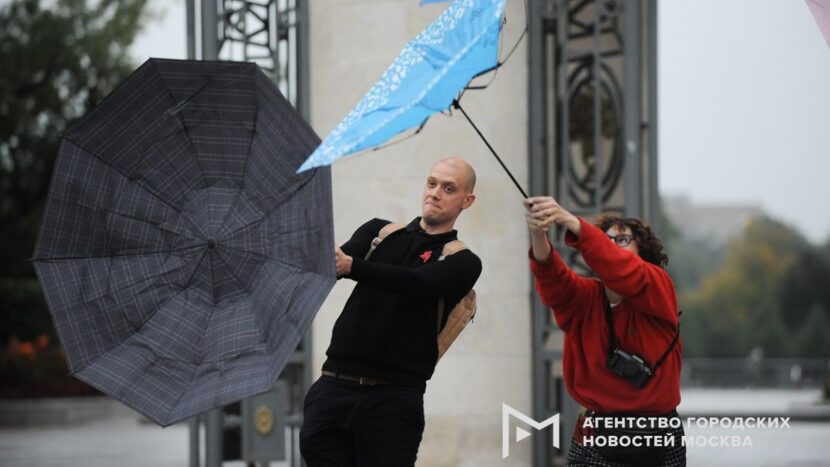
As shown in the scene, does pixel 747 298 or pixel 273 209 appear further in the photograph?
pixel 747 298

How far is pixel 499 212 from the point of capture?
10547mm

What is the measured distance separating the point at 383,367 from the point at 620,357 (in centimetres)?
97

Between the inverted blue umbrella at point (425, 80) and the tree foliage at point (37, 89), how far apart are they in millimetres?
25919

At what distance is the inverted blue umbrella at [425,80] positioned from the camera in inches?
192

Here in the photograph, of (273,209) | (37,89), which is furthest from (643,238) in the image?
(37,89)

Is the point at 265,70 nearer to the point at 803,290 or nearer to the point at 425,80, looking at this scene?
the point at 425,80

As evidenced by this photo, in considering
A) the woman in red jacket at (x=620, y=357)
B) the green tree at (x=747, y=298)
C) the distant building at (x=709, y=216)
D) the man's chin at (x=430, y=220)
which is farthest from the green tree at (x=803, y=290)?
the man's chin at (x=430, y=220)

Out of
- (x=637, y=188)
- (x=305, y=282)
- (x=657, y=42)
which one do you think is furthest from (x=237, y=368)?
(x=657, y=42)

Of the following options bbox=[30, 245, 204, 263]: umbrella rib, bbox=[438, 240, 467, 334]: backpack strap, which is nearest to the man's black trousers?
bbox=[438, 240, 467, 334]: backpack strap

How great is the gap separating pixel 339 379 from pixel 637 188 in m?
5.37

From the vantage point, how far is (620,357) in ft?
18.7

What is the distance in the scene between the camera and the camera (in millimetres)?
5672

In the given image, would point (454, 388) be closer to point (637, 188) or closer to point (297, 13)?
point (637, 188)

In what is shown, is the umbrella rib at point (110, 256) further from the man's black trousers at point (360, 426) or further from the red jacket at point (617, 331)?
the red jacket at point (617, 331)
